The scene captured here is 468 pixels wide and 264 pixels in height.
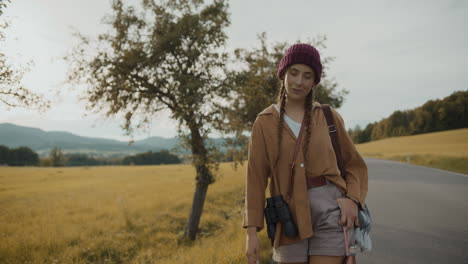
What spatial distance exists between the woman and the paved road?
2.91 meters

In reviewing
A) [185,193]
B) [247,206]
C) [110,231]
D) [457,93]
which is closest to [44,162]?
[185,193]

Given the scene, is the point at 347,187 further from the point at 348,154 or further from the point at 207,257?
the point at 207,257

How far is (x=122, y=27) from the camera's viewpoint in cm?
870

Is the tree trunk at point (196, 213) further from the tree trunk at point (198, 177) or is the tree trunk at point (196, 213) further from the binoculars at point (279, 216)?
the binoculars at point (279, 216)

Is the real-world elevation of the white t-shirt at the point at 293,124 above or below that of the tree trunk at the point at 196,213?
above

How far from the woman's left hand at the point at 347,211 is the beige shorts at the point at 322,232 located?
0.03 meters

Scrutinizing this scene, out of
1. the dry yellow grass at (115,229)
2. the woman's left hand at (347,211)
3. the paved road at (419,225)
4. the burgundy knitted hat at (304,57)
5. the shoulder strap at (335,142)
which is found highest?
the burgundy knitted hat at (304,57)

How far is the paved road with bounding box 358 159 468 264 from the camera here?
14.9 ft

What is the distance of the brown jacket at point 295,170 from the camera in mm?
2025

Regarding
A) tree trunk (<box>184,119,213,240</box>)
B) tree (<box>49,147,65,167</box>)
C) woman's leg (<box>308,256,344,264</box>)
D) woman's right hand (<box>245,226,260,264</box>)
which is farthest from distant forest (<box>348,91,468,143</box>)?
tree (<box>49,147,65,167</box>)

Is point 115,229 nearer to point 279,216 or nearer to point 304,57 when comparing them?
point 279,216

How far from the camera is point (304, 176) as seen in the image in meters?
2.03

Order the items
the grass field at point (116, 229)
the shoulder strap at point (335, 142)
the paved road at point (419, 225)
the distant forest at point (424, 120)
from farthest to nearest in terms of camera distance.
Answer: the distant forest at point (424, 120), the grass field at point (116, 229), the paved road at point (419, 225), the shoulder strap at point (335, 142)

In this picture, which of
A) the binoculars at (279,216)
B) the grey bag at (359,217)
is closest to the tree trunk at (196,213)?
the binoculars at (279,216)
